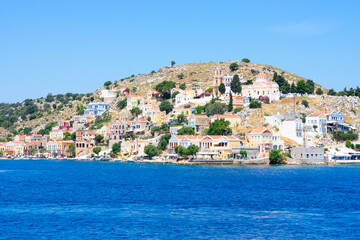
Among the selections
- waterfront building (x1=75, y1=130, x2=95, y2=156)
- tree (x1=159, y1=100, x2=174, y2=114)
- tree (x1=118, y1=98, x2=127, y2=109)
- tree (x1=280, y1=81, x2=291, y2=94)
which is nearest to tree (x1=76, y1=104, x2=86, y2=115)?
tree (x1=118, y1=98, x2=127, y2=109)

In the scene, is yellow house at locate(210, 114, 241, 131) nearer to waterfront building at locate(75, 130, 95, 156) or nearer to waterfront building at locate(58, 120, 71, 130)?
waterfront building at locate(75, 130, 95, 156)

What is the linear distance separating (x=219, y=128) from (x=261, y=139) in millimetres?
10129

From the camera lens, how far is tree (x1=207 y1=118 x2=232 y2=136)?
105 metres

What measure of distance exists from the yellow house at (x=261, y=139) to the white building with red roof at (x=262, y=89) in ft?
81.5

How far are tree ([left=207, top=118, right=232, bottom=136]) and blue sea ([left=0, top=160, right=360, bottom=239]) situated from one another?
35643 millimetres

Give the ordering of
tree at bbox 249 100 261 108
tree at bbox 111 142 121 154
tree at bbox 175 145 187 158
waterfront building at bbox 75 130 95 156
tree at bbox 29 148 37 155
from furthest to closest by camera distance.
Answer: tree at bbox 29 148 37 155, waterfront building at bbox 75 130 95 156, tree at bbox 111 142 121 154, tree at bbox 249 100 261 108, tree at bbox 175 145 187 158

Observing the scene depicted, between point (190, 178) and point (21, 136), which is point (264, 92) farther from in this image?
point (21, 136)

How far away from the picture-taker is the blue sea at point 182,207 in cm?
3459

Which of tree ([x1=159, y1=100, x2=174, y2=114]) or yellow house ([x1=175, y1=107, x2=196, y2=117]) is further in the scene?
tree ([x1=159, y1=100, x2=174, y2=114])

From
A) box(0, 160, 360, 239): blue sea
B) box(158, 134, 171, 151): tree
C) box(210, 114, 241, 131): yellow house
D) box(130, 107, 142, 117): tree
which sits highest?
Answer: box(130, 107, 142, 117): tree

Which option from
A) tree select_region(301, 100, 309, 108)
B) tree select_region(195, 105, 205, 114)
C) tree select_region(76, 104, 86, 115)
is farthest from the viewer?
tree select_region(76, 104, 86, 115)

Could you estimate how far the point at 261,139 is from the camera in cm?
9875

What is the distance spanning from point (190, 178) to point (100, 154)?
204ft

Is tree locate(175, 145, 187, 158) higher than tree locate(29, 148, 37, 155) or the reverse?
the reverse
